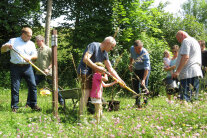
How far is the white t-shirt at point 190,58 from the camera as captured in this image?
4.73 meters

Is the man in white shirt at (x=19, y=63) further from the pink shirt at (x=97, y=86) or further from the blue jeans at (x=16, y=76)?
the pink shirt at (x=97, y=86)

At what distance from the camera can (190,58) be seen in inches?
191

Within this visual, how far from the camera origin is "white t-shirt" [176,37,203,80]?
473 centimetres

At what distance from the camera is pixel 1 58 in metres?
14.4

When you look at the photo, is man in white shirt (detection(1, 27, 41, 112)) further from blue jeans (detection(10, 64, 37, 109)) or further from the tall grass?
the tall grass

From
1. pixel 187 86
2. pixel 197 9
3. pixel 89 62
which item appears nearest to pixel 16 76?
pixel 89 62

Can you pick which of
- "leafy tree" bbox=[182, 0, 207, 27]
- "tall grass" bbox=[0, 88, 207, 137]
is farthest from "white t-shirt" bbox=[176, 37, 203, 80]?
"leafy tree" bbox=[182, 0, 207, 27]

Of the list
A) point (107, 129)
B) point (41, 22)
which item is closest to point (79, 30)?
point (41, 22)

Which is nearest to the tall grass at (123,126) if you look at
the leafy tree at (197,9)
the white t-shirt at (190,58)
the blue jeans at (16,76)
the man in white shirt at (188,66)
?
the man in white shirt at (188,66)

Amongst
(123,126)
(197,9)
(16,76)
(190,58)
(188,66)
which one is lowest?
(123,126)

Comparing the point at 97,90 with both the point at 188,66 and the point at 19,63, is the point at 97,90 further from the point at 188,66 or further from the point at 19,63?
the point at 19,63

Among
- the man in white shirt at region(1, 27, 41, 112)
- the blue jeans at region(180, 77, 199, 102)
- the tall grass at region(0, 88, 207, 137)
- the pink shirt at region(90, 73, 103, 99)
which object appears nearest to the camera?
the tall grass at region(0, 88, 207, 137)

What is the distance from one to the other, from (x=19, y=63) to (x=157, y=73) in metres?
6.15

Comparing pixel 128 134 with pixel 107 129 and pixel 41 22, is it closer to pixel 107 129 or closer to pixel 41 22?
pixel 107 129
